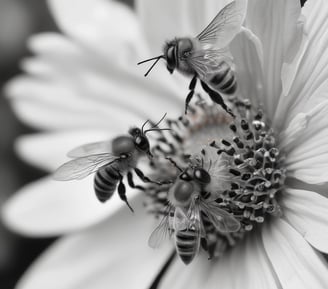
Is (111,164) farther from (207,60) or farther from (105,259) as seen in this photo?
(105,259)

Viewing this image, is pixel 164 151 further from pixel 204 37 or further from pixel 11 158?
pixel 11 158

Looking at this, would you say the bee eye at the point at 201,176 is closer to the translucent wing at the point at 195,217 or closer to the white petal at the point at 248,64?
the translucent wing at the point at 195,217

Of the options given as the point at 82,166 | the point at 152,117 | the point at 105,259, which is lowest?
the point at 105,259

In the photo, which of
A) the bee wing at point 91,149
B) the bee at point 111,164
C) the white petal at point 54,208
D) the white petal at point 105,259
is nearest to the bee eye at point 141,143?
the bee at point 111,164

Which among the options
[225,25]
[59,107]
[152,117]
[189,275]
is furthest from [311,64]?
[59,107]

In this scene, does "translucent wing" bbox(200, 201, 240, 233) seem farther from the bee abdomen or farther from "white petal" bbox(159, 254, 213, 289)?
"white petal" bbox(159, 254, 213, 289)

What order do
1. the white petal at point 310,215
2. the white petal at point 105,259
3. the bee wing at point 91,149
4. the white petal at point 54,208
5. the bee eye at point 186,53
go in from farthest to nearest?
the white petal at point 54,208 < the white petal at point 105,259 < the bee wing at point 91,149 < the bee eye at point 186,53 < the white petal at point 310,215

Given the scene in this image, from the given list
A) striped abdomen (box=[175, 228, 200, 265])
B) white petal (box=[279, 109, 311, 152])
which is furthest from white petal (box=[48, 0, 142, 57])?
striped abdomen (box=[175, 228, 200, 265])
